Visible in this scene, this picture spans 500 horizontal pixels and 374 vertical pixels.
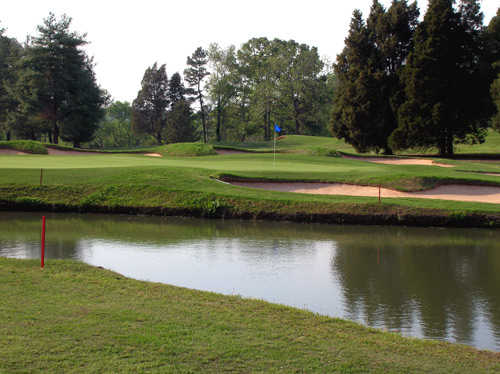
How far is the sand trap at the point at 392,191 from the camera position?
1805 cm

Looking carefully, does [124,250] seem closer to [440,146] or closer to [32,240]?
A: [32,240]

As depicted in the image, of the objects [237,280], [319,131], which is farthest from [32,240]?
[319,131]

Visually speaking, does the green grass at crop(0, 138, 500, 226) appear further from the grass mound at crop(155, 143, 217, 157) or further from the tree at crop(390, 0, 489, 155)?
the tree at crop(390, 0, 489, 155)

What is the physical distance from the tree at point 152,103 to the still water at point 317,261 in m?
53.0

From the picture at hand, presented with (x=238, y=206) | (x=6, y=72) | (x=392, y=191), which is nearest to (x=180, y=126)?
(x=6, y=72)

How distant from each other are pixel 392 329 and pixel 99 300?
12.5 feet

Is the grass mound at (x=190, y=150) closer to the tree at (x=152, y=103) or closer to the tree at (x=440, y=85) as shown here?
the tree at (x=440, y=85)

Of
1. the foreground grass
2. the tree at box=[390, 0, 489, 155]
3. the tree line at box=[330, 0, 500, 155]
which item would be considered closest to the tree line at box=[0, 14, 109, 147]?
the tree line at box=[330, 0, 500, 155]

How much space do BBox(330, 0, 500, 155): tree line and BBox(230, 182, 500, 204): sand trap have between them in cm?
1748

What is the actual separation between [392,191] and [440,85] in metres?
19.6

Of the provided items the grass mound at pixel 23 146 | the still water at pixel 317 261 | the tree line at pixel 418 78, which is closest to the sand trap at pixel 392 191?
the still water at pixel 317 261

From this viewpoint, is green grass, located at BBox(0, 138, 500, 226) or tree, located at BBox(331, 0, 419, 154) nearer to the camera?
green grass, located at BBox(0, 138, 500, 226)

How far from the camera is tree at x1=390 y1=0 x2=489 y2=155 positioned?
115 feet

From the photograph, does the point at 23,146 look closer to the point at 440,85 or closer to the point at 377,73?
the point at 377,73
